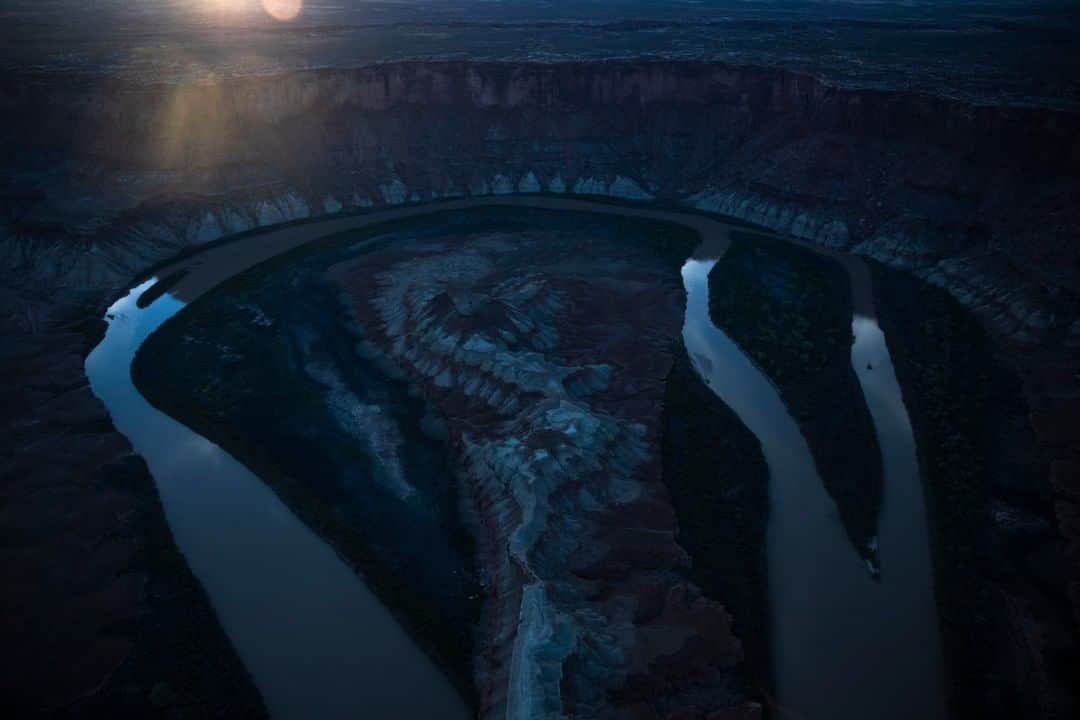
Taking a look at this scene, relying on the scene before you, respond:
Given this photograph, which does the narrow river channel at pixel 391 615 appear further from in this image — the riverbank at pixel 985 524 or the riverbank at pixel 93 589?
the riverbank at pixel 93 589

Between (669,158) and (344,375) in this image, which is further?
(669,158)

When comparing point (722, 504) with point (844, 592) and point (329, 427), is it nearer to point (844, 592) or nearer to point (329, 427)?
point (844, 592)

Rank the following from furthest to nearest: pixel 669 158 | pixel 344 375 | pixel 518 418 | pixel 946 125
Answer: pixel 669 158, pixel 946 125, pixel 344 375, pixel 518 418

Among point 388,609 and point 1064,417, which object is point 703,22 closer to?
point 1064,417

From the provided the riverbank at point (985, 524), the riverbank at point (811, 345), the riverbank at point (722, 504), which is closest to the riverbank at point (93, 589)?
the riverbank at point (722, 504)

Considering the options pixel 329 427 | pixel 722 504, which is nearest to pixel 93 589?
pixel 329 427

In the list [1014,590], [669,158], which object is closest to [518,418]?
[1014,590]
